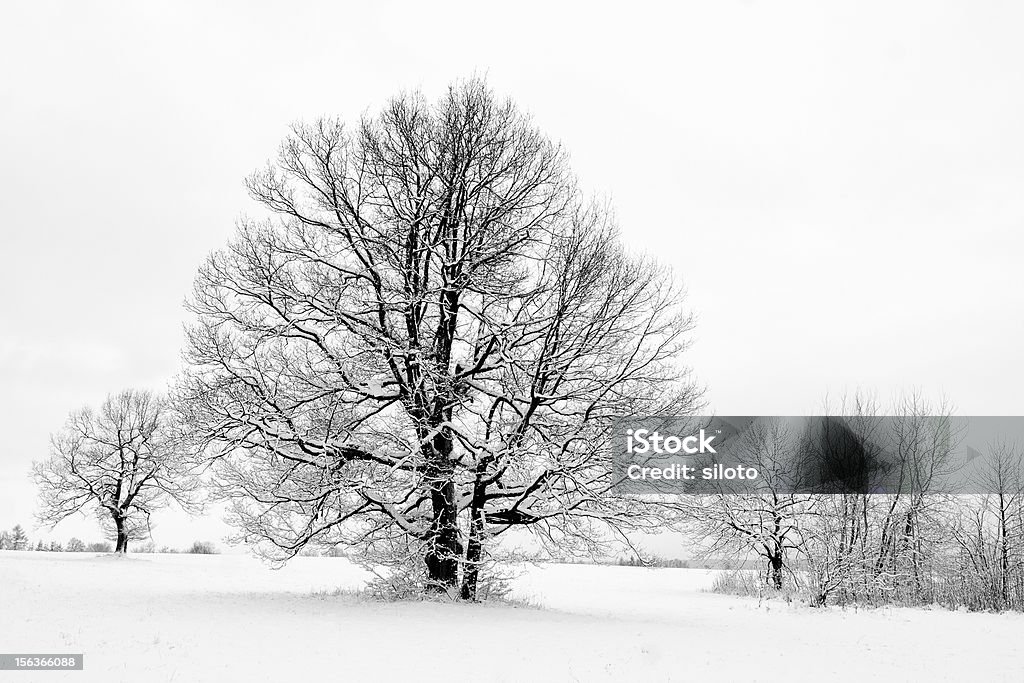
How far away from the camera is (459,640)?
1220 centimetres

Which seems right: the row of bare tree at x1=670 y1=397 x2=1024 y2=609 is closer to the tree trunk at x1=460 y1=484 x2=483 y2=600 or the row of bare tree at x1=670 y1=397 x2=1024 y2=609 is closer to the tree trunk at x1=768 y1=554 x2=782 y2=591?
the tree trunk at x1=768 y1=554 x2=782 y2=591

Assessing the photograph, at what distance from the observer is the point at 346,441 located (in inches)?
642

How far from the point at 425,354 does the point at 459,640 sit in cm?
665

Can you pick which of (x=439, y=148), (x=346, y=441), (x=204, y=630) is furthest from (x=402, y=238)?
(x=204, y=630)

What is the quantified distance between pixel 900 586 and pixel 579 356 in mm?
16225

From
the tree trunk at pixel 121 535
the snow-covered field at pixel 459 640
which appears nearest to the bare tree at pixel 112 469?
the tree trunk at pixel 121 535

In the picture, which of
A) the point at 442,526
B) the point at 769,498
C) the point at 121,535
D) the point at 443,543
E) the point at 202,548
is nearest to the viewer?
the point at 442,526

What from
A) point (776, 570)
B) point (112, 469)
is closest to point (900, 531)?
point (776, 570)

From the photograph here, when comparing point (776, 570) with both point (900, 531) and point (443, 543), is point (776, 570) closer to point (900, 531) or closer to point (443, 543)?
point (900, 531)

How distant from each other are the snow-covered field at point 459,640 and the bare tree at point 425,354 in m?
2.23

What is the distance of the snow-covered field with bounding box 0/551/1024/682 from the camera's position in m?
10.1

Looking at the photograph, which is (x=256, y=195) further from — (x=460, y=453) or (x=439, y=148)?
(x=460, y=453)

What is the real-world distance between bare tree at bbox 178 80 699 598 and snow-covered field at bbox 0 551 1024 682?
7.32 ft

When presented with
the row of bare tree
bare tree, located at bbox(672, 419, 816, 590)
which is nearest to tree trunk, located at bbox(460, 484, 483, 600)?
the row of bare tree
